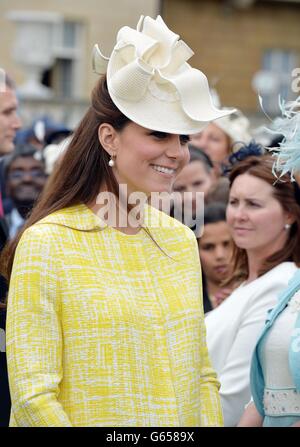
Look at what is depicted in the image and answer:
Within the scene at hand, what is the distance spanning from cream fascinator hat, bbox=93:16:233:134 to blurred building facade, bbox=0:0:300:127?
20.1m

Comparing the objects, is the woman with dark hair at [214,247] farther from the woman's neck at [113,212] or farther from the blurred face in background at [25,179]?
the woman's neck at [113,212]

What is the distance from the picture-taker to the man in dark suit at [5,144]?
169 inches

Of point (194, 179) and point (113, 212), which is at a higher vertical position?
point (113, 212)

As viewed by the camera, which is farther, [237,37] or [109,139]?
[237,37]

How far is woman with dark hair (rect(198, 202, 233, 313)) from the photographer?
6.25 m

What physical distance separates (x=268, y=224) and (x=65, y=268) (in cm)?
177

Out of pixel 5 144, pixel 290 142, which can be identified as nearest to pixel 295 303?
pixel 290 142

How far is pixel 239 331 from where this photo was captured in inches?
190

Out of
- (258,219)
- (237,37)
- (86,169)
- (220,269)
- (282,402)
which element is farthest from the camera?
(237,37)

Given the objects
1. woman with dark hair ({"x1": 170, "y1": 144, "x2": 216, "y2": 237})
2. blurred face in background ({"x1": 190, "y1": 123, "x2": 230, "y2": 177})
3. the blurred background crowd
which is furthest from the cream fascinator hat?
→ the blurred background crowd

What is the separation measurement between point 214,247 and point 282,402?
2.25 m

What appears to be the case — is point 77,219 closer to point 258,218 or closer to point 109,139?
point 109,139

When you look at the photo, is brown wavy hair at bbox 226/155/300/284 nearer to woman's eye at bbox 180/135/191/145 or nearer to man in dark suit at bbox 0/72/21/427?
man in dark suit at bbox 0/72/21/427

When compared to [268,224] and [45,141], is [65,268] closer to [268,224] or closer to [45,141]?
[268,224]
